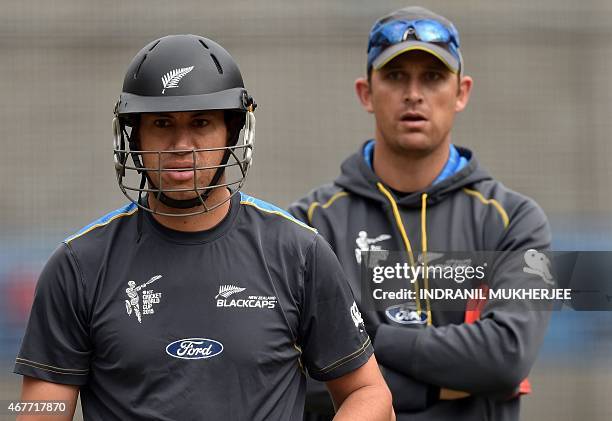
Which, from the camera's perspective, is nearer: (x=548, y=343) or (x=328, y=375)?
(x=328, y=375)

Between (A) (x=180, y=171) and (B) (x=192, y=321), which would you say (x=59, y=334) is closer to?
(B) (x=192, y=321)

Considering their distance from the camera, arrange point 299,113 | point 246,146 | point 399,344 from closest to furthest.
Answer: point 246,146, point 399,344, point 299,113

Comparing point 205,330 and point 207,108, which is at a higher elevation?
point 207,108

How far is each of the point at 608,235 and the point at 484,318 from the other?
400 centimetres

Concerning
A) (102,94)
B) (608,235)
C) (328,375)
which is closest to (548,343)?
(608,235)

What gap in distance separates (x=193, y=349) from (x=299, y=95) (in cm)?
534

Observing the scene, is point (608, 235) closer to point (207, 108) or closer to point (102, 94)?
point (102, 94)

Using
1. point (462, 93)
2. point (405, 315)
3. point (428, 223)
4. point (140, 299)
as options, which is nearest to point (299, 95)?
point (462, 93)

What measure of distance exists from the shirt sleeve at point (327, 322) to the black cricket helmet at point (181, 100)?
0.29 metres

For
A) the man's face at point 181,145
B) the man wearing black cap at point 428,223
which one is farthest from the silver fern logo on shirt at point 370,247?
the man's face at point 181,145

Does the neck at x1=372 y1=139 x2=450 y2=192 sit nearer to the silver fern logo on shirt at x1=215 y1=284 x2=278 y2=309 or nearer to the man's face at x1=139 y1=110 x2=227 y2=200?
the man's face at x1=139 y1=110 x2=227 y2=200

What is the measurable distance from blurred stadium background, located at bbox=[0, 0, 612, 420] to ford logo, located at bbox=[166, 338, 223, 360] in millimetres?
4929

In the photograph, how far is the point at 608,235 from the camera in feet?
23.3

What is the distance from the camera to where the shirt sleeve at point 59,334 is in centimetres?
253
